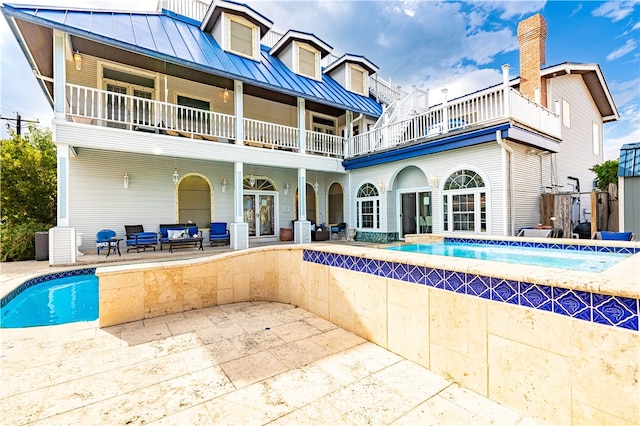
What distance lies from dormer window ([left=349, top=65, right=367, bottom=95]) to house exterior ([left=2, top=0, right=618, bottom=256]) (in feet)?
0.24

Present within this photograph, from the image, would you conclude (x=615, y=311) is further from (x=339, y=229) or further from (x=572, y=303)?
(x=339, y=229)

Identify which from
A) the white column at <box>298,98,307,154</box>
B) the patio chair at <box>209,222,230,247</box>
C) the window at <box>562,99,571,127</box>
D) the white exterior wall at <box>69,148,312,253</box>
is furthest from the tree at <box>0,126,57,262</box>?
the window at <box>562,99,571,127</box>

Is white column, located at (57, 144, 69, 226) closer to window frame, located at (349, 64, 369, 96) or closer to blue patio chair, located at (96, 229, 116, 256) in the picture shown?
blue patio chair, located at (96, 229, 116, 256)

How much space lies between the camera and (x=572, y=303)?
1.70 m

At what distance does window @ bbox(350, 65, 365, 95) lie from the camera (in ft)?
47.8

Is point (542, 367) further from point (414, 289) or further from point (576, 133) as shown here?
point (576, 133)

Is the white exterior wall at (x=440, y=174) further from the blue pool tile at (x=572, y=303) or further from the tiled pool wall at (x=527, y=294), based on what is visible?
the blue pool tile at (x=572, y=303)

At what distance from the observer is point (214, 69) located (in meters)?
9.18

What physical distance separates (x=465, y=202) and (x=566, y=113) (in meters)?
7.74

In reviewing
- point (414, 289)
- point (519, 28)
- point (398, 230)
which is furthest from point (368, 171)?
point (414, 289)

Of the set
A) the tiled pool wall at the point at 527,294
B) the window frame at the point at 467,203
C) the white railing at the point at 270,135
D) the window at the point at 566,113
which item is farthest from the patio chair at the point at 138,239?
the window at the point at 566,113

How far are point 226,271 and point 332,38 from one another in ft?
46.2

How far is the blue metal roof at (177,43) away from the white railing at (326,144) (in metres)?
1.54

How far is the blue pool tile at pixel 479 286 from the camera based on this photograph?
2092 mm
